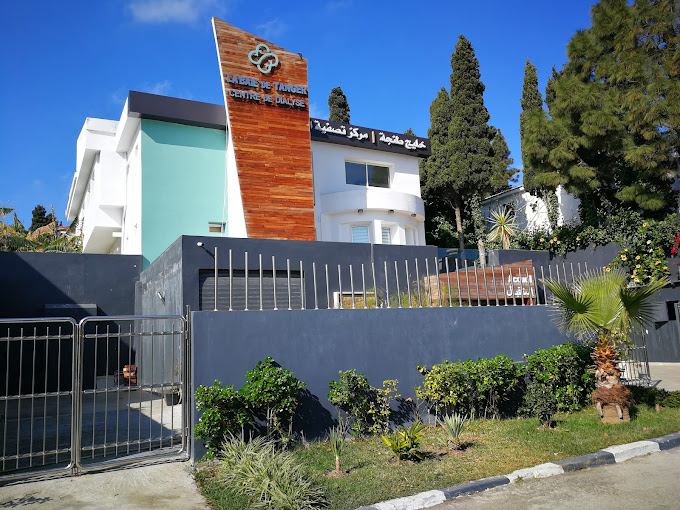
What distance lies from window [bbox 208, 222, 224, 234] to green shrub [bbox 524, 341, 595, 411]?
11.4 meters

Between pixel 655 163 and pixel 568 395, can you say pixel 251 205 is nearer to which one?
pixel 568 395

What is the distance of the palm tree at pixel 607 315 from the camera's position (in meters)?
8.45

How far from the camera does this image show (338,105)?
2745 centimetres

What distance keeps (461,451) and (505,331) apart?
3438 mm

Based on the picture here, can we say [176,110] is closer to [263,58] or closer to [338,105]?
[263,58]

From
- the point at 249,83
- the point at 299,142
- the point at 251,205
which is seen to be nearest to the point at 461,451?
the point at 251,205

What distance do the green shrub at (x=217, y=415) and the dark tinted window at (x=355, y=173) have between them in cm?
1392

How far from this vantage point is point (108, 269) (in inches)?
626

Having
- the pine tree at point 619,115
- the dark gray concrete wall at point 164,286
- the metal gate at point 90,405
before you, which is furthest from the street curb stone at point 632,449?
the pine tree at point 619,115

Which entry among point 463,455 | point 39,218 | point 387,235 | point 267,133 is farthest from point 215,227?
point 39,218

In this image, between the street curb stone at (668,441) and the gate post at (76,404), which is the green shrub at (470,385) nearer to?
the street curb stone at (668,441)

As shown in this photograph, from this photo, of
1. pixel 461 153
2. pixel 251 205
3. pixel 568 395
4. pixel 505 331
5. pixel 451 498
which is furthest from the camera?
pixel 461 153

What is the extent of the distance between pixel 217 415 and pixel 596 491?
4.75 metres

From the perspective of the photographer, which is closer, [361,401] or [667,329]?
[361,401]
